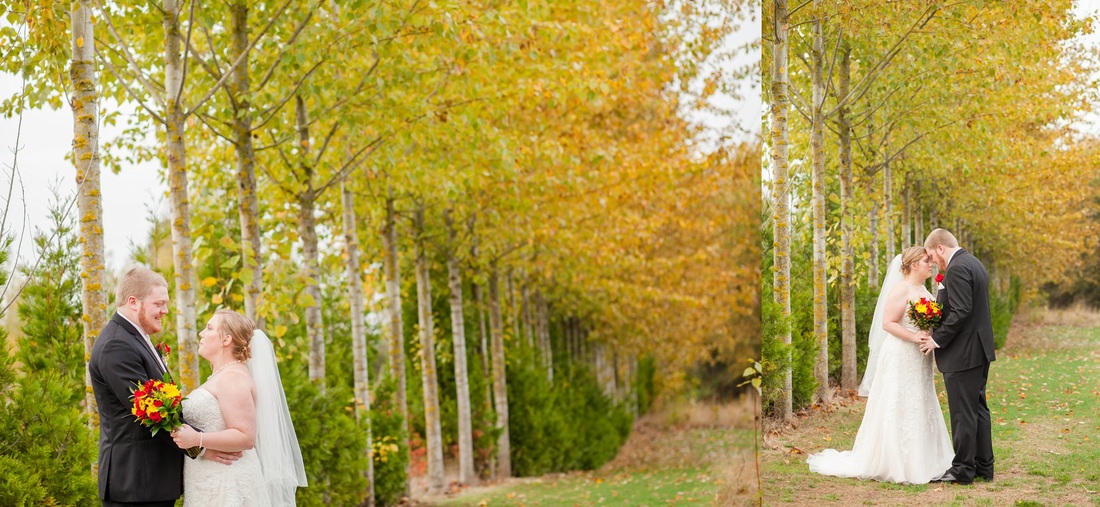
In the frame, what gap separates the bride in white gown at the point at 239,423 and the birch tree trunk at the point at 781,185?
2.66 meters

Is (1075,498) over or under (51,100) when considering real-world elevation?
under

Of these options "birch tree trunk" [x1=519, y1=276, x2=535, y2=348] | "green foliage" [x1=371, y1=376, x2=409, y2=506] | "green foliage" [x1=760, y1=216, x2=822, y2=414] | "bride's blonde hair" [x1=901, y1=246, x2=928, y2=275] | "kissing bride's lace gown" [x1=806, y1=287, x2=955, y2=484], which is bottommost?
"green foliage" [x1=371, y1=376, x2=409, y2=506]

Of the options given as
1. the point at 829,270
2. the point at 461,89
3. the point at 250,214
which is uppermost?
the point at 461,89

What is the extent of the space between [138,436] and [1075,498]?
157 inches

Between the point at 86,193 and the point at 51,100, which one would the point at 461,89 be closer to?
the point at 51,100

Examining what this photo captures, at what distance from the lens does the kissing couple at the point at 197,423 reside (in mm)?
4172

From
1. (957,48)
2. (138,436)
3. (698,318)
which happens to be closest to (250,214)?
(138,436)

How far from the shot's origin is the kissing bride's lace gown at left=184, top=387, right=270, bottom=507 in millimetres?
4461

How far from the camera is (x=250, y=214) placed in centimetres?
702

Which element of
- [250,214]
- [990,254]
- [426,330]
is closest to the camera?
[990,254]

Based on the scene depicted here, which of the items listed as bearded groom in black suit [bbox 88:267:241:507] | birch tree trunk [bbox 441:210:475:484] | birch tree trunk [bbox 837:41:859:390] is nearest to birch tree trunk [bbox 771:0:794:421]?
birch tree trunk [bbox 837:41:859:390]

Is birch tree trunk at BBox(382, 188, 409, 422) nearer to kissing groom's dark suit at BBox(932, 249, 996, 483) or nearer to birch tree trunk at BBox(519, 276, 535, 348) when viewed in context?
birch tree trunk at BBox(519, 276, 535, 348)

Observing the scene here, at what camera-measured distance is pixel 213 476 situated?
14.9ft

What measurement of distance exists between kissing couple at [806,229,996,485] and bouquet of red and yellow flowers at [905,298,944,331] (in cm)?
1
